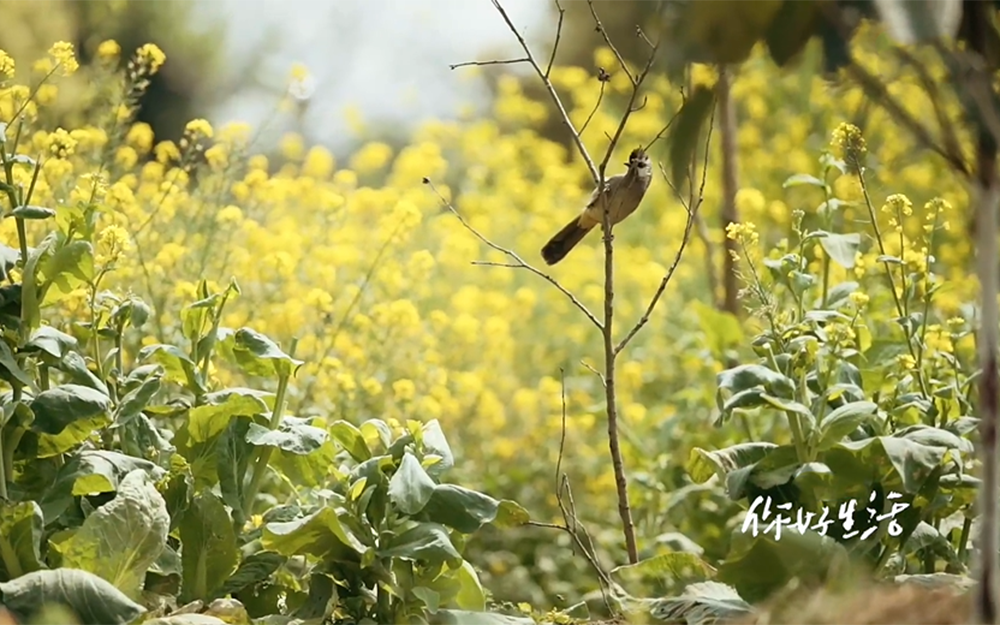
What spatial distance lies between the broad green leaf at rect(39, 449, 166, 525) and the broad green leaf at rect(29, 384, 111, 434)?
1.9 inches

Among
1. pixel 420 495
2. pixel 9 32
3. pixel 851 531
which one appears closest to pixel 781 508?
pixel 851 531

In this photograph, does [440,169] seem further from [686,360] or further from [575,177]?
[686,360]

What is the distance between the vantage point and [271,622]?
1.28 m

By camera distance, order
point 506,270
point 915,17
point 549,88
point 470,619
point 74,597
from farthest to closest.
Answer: point 506,270, point 549,88, point 470,619, point 74,597, point 915,17

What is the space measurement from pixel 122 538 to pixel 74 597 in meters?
0.11

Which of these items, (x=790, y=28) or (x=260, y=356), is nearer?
(x=790, y=28)

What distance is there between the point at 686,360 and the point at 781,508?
3.84 ft

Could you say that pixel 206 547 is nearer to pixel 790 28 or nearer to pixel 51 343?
pixel 51 343

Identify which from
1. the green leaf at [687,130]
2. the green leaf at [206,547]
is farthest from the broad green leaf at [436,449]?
the green leaf at [687,130]

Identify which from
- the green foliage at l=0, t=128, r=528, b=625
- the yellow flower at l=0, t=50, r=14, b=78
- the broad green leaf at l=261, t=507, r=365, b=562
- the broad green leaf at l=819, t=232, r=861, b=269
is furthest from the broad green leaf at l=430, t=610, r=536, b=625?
the yellow flower at l=0, t=50, r=14, b=78

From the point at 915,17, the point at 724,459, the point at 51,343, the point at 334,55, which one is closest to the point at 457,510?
the point at 724,459

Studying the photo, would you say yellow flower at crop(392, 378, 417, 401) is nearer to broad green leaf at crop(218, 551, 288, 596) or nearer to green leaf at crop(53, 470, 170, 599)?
broad green leaf at crop(218, 551, 288, 596)

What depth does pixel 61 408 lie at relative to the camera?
1.23m

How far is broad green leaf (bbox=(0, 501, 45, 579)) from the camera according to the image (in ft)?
3.91
